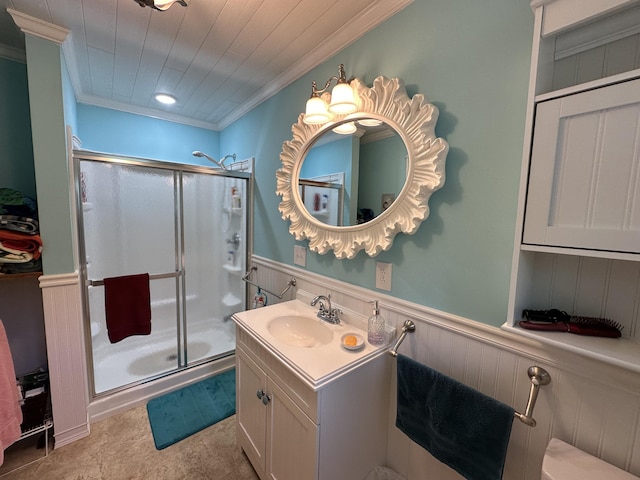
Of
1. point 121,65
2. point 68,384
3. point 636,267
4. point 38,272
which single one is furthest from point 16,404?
point 636,267

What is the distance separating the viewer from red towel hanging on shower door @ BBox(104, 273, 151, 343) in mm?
1764

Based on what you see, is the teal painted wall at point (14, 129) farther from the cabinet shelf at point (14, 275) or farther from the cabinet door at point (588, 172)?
the cabinet door at point (588, 172)

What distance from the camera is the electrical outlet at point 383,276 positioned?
1.22 metres

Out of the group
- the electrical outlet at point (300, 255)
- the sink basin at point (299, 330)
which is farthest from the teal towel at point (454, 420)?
the electrical outlet at point (300, 255)

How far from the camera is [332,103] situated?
1206 mm

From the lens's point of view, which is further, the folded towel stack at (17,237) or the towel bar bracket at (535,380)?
the folded towel stack at (17,237)

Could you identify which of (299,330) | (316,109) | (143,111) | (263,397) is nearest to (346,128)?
(316,109)

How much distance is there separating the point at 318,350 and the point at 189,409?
1359 millimetres

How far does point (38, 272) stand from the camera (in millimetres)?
1398

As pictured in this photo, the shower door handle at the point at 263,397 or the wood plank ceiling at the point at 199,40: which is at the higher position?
the wood plank ceiling at the point at 199,40

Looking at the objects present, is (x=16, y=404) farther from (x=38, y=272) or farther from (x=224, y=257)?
(x=224, y=257)

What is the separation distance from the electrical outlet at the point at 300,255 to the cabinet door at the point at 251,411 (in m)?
0.64

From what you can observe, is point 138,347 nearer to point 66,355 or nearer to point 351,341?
point 66,355

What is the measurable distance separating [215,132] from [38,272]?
2059mm
